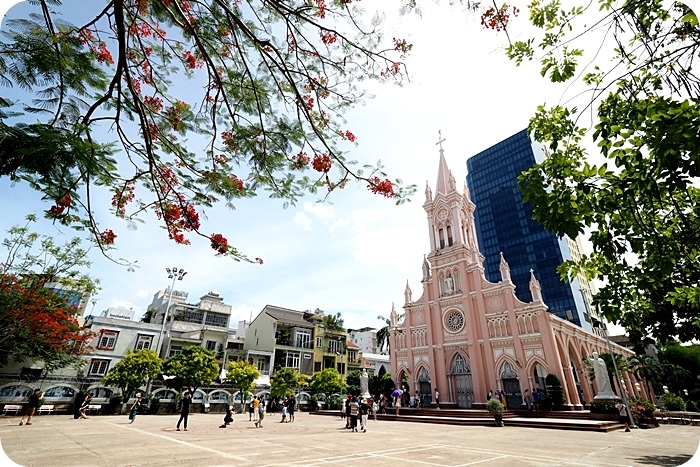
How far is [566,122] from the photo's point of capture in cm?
477

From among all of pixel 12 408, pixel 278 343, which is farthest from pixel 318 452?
pixel 278 343

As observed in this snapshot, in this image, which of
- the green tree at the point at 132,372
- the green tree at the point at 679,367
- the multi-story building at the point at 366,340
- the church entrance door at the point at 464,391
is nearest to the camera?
the green tree at the point at 132,372

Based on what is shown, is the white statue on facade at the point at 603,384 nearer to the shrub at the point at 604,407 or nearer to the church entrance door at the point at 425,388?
the shrub at the point at 604,407

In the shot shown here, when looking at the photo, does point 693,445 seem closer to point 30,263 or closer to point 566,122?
point 566,122

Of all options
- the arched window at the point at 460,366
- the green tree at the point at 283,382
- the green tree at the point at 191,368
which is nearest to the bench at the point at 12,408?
the green tree at the point at 191,368

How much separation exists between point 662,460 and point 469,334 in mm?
19957

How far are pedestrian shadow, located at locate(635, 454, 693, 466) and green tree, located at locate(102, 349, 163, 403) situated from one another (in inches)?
1014

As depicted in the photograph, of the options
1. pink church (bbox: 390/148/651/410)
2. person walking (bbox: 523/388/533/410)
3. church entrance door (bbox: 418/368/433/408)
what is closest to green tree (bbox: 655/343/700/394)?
pink church (bbox: 390/148/651/410)

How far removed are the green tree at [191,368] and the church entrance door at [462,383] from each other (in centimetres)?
1895

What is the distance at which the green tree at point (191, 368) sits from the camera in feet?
76.4

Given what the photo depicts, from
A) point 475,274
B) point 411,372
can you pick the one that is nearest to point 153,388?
point 411,372

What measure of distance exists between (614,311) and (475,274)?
24844 mm

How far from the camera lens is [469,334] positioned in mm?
26969

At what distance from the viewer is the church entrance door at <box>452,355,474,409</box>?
2602 centimetres
